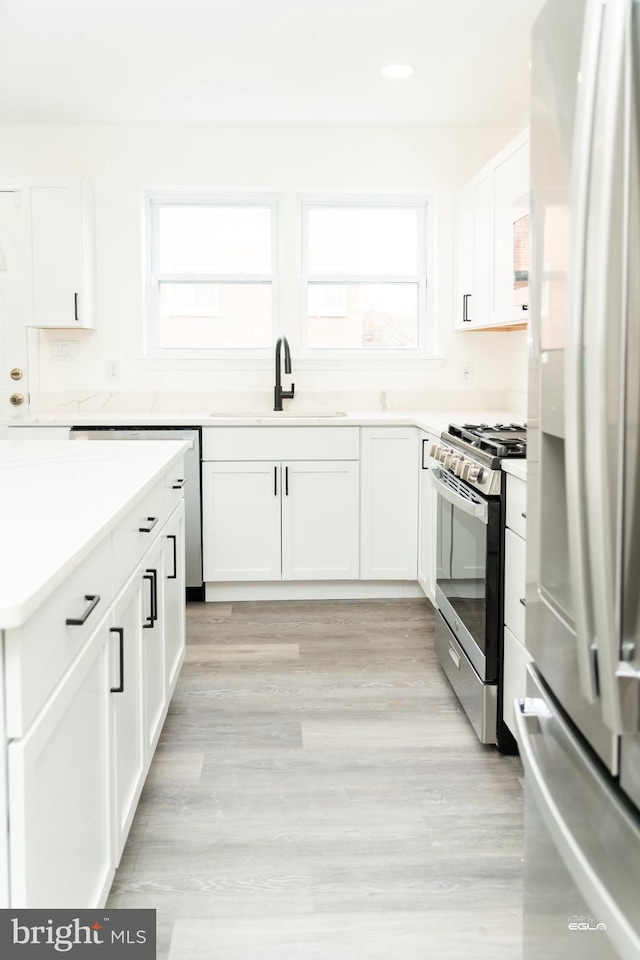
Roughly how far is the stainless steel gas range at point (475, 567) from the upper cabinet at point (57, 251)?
221 centimetres

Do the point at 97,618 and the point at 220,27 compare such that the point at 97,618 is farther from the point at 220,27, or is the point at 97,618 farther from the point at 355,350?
the point at 355,350

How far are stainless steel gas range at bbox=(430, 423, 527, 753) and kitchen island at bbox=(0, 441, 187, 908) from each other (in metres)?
0.95

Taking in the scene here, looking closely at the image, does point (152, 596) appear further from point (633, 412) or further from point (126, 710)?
point (633, 412)

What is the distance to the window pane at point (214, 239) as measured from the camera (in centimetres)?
476

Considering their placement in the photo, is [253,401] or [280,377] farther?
[253,401]

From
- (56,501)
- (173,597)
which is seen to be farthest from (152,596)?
(173,597)

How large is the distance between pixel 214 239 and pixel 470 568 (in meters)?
2.81

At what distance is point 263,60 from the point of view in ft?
11.9

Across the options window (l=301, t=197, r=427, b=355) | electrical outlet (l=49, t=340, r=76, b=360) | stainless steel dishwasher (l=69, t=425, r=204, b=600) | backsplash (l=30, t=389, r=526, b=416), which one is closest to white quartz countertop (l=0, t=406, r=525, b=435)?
stainless steel dishwasher (l=69, t=425, r=204, b=600)

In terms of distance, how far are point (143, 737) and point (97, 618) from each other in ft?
2.21

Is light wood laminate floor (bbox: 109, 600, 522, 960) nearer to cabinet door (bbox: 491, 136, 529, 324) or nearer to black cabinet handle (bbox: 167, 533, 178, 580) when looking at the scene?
black cabinet handle (bbox: 167, 533, 178, 580)

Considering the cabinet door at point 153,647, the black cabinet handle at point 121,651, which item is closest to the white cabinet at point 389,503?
the cabinet door at point 153,647

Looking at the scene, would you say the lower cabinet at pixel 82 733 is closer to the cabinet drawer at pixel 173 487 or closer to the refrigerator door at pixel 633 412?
the cabinet drawer at pixel 173 487

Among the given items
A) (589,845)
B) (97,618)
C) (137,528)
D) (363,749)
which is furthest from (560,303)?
(363,749)
